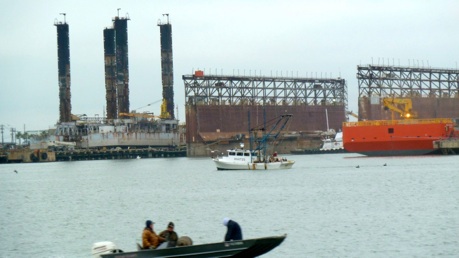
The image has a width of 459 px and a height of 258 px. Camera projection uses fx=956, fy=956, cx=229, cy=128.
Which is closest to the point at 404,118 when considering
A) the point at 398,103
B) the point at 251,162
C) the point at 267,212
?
the point at 398,103

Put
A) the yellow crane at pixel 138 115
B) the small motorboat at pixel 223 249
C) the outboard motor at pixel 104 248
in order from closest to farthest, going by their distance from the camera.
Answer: the small motorboat at pixel 223 249, the outboard motor at pixel 104 248, the yellow crane at pixel 138 115

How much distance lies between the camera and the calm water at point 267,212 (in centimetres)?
3953

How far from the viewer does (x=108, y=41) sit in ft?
559

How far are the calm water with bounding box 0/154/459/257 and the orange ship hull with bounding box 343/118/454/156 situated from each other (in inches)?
1279

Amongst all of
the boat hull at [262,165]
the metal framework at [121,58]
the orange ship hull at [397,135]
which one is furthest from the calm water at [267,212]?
the metal framework at [121,58]

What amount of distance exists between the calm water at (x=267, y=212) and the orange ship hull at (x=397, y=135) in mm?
32475

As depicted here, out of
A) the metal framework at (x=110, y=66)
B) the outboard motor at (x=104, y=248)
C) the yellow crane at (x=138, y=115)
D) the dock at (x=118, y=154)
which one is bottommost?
the outboard motor at (x=104, y=248)

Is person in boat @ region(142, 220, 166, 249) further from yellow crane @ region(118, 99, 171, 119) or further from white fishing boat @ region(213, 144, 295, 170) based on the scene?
yellow crane @ region(118, 99, 171, 119)

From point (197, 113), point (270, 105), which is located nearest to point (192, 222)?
point (197, 113)

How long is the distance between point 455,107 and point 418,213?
11782 centimetres

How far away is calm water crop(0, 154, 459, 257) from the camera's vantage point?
3953 cm

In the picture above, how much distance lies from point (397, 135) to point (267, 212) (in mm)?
70384

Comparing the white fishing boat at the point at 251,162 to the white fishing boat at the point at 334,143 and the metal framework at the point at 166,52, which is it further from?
the metal framework at the point at 166,52

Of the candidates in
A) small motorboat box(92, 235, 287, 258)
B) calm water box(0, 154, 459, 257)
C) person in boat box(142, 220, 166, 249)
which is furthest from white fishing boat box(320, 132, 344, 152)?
small motorboat box(92, 235, 287, 258)
